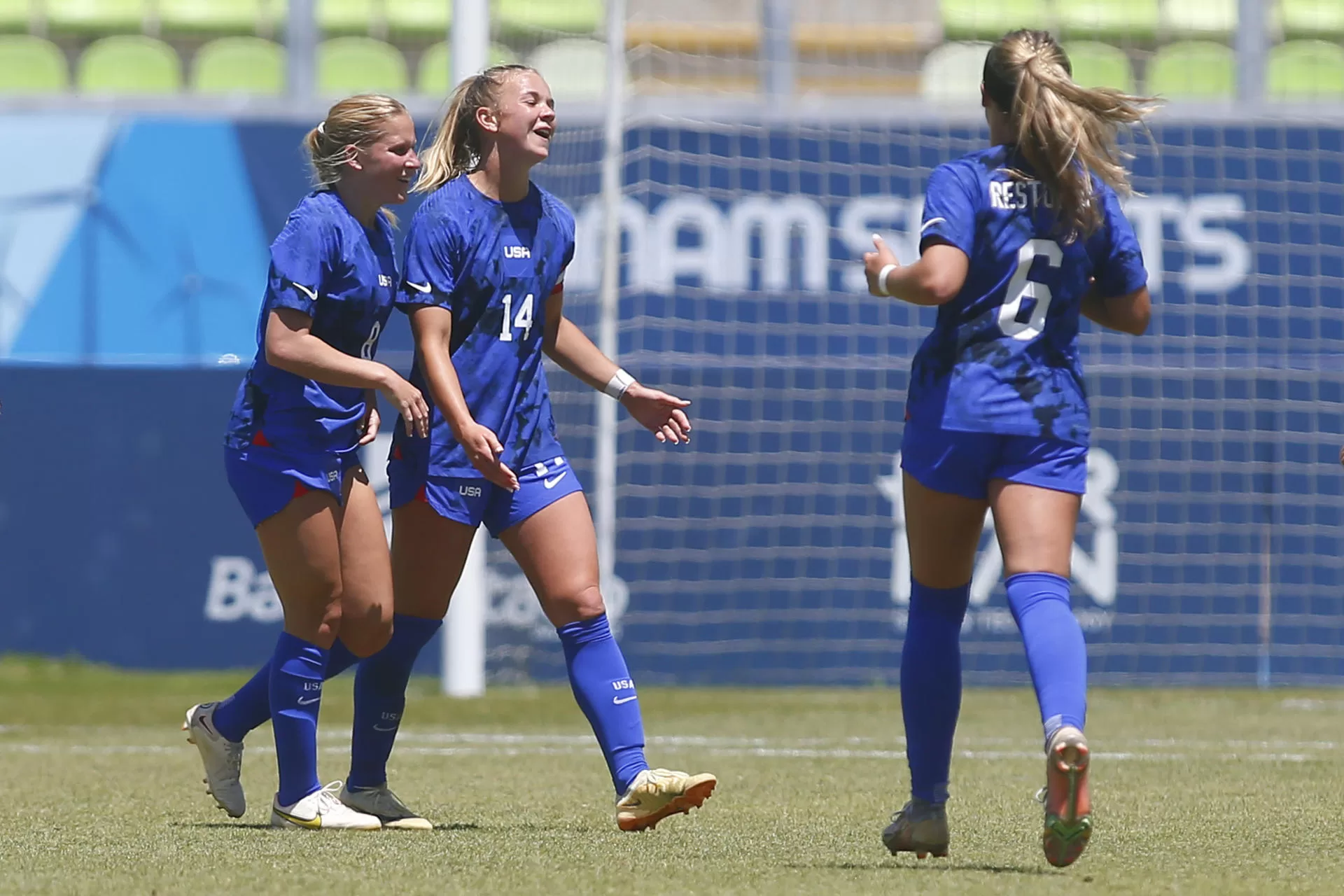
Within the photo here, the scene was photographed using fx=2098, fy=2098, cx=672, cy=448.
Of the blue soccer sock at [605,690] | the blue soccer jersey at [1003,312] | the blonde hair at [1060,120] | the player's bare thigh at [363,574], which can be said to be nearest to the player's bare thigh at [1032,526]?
the blue soccer jersey at [1003,312]

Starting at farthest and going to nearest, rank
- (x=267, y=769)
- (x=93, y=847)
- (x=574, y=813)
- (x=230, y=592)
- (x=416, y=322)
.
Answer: (x=230, y=592)
(x=267, y=769)
(x=574, y=813)
(x=416, y=322)
(x=93, y=847)

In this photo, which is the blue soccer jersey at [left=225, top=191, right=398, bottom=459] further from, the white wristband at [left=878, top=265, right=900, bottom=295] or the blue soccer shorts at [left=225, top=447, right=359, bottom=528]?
the white wristband at [left=878, top=265, right=900, bottom=295]

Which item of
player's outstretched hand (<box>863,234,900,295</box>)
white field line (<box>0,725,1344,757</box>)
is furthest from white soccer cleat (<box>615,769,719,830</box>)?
white field line (<box>0,725,1344,757</box>)

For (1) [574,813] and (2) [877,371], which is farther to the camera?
(2) [877,371]

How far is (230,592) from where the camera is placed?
10.9 m

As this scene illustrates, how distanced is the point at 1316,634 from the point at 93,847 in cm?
800

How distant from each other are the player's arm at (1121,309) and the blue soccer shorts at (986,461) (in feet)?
1.05

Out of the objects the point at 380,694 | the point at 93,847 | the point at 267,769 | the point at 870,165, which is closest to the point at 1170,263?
the point at 870,165

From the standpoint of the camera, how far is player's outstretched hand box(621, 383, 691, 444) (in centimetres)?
518

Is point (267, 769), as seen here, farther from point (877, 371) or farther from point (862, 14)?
point (862, 14)

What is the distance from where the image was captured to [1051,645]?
4113 millimetres

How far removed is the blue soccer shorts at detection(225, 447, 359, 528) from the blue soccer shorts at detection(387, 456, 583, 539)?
0.16 meters

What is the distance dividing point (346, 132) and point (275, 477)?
2.79 ft

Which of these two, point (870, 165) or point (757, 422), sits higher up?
point (870, 165)
